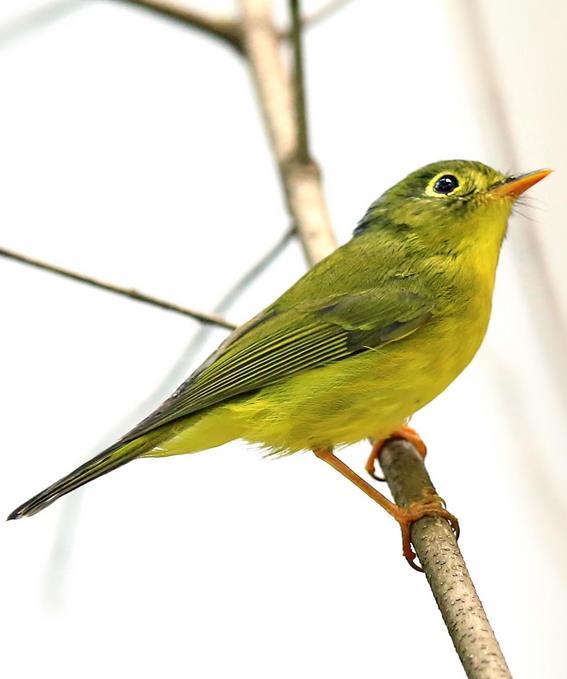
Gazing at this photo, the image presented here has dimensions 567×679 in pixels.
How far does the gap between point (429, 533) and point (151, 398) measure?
59.0 inches

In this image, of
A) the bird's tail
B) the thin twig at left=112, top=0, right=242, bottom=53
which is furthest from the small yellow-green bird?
the thin twig at left=112, top=0, right=242, bottom=53

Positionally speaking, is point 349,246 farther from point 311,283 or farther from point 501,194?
point 501,194

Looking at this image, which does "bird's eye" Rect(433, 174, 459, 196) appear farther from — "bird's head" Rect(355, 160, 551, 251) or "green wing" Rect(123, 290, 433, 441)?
"green wing" Rect(123, 290, 433, 441)

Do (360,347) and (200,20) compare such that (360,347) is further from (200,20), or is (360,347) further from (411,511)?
(200,20)

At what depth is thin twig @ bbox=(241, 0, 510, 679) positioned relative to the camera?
8.66 ft

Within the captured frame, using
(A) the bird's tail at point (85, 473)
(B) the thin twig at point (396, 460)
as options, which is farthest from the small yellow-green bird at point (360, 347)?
(B) the thin twig at point (396, 460)

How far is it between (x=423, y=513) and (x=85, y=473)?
1.23 m

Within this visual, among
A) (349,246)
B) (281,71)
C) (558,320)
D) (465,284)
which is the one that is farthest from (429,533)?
(281,71)

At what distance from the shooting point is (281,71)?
16.4ft

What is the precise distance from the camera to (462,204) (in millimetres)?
4285

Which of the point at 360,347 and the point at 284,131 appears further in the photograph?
the point at 284,131

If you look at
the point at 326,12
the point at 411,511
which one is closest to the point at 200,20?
the point at 326,12

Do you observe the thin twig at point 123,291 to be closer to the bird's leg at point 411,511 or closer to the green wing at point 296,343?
the green wing at point 296,343

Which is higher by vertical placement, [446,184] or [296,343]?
[446,184]
